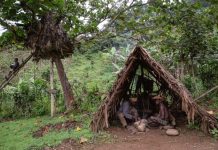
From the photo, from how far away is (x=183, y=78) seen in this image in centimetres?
1078

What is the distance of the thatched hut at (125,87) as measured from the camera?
6.52 meters

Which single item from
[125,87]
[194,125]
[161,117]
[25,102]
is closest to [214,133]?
[194,125]

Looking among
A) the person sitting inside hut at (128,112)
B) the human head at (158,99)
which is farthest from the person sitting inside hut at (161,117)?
the person sitting inside hut at (128,112)

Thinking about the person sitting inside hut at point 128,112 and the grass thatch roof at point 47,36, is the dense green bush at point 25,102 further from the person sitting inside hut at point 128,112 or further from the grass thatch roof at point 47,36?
the person sitting inside hut at point 128,112

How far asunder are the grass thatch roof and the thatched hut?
2.33 meters

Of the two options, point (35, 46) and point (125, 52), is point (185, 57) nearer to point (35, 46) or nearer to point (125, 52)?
point (35, 46)

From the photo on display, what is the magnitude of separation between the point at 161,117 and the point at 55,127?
276 centimetres

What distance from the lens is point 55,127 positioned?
7996mm

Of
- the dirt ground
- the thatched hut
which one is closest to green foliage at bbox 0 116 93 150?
the dirt ground

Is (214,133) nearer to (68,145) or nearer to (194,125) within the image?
(194,125)

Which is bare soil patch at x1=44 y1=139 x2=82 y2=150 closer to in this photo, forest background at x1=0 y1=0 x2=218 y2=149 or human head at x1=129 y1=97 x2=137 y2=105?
forest background at x1=0 y1=0 x2=218 y2=149

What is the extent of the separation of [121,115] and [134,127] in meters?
0.46

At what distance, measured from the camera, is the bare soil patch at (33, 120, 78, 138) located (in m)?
7.74

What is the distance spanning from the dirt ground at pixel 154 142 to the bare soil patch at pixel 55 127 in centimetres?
110
